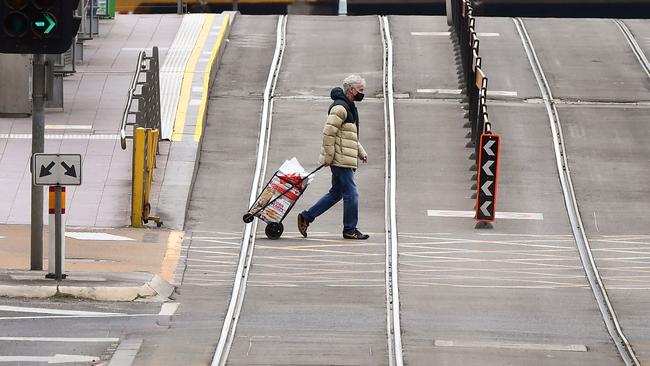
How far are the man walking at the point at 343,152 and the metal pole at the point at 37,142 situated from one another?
3752mm

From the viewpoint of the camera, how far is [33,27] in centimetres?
1519

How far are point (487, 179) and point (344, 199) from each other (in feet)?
6.61

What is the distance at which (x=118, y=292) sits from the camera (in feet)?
48.9

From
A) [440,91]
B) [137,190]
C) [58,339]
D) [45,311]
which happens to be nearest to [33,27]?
[45,311]

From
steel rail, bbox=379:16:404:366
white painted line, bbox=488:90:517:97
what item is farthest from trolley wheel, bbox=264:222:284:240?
white painted line, bbox=488:90:517:97

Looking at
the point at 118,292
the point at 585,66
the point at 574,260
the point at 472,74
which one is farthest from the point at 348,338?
the point at 585,66

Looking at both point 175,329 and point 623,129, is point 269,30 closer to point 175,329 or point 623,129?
point 623,129

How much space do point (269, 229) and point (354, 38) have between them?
14267 mm

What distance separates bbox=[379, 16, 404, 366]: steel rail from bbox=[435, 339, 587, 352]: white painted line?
0.43 metres

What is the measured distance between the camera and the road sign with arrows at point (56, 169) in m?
15.2

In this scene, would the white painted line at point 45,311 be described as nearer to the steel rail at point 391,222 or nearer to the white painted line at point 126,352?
the white painted line at point 126,352

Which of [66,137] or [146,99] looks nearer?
[146,99]

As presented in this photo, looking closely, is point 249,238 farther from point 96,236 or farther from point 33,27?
point 33,27

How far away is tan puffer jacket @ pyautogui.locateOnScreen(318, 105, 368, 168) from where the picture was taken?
18.5 m
